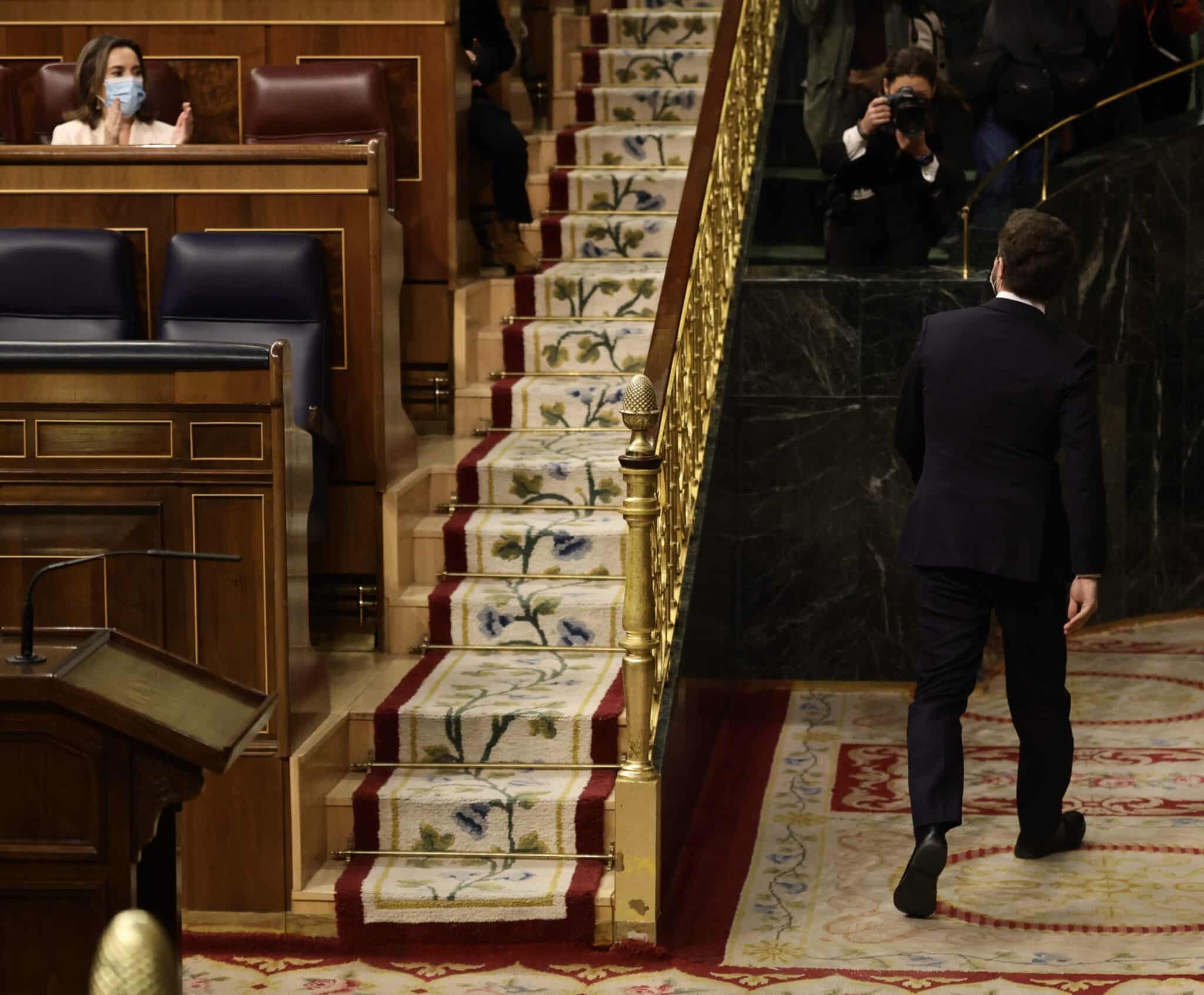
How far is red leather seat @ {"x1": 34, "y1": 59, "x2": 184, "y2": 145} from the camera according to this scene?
18.1 ft

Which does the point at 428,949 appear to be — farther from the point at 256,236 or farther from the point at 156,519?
the point at 256,236

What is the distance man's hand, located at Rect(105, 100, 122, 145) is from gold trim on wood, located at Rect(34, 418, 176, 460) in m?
1.58

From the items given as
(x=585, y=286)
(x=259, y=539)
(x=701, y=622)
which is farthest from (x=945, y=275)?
(x=259, y=539)

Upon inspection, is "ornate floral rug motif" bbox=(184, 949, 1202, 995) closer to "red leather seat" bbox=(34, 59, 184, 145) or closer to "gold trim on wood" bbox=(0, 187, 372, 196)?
"gold trim on wood" bbox=(0, 187, 372, 196)

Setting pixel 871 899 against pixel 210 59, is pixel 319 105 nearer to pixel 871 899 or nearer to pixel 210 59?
pixel 210 59

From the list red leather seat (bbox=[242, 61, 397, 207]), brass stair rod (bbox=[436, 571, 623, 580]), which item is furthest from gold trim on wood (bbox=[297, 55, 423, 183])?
brass stair rod (bbox=[436, 571, 623, 580])

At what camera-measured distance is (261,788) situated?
12.9 ft

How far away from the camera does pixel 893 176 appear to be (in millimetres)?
5801

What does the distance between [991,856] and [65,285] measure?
8.25 ft

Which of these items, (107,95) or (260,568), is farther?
(107,95)

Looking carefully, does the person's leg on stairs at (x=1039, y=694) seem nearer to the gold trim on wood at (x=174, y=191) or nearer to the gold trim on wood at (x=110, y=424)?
the gold trim on wood at (x=110, y=424)

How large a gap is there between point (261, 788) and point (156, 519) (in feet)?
1.93

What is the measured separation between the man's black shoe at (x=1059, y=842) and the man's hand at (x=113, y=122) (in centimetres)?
298

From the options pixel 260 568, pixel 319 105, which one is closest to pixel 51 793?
pixel 260 568
